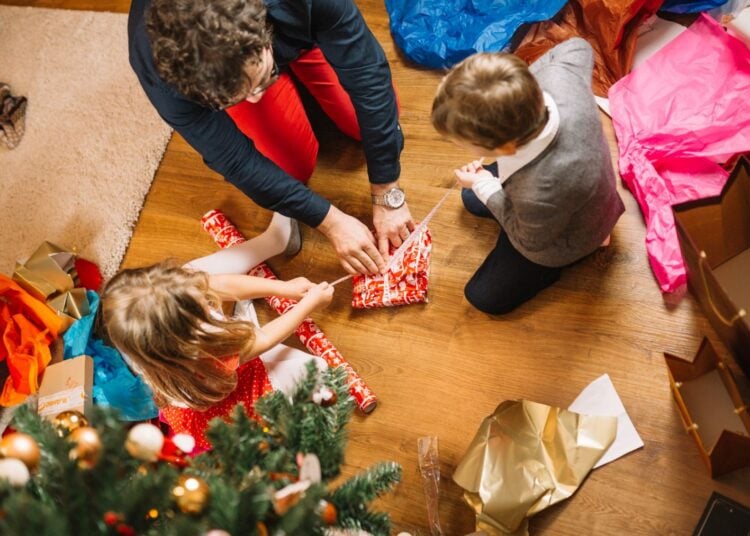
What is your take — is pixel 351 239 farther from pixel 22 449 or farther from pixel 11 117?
pixel 11 117

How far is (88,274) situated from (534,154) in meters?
1.25

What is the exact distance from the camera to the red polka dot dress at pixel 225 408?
141 centimetres

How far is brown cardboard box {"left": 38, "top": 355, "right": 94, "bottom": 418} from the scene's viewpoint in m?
1.38

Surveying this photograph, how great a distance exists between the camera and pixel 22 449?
0.69m

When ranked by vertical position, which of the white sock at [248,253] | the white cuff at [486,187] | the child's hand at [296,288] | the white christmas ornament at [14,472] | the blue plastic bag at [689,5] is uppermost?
the blue plastic bag at [689,5]

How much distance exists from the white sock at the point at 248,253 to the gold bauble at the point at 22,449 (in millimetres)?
927

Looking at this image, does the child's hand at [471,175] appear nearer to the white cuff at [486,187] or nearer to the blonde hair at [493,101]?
the white cuff at [486,187]

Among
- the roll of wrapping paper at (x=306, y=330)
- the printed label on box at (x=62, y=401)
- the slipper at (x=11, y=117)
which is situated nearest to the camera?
the printed label on box at (x=62, y=401)

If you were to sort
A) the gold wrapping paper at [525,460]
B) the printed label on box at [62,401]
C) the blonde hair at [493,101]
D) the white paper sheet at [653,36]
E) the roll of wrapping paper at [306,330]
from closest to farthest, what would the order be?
the blonde hair at [493,101] → the gold wrapping paper at [525,460] → the printed label on box at [62,401] → the roll of wrapping paper at [306,330] → the white paper sheet at [653,36]

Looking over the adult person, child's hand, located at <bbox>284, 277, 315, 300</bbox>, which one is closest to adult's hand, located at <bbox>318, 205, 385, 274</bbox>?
the adult person

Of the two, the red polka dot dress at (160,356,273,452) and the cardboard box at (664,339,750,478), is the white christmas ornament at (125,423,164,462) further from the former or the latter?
the cardboard box at (664,339,750,478)

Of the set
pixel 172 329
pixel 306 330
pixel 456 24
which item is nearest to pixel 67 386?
pixel 172 329

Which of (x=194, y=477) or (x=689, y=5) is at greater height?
(x=689, y=5)

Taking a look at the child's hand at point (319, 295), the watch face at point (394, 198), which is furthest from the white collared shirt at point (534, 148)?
the child's hand at point (319, 295)
